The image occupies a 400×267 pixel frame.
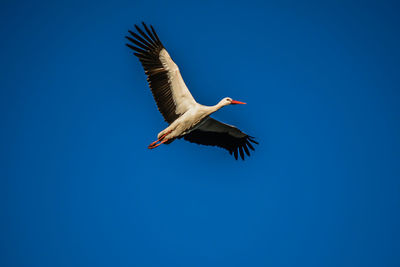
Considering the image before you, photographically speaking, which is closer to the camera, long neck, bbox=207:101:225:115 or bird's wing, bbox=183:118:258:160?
long neck, bbox=207:101:225:115

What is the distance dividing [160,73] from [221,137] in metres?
2.89

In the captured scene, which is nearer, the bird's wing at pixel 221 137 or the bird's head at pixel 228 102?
the bird's head at pixel 228 102

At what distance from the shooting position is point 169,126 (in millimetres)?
11953

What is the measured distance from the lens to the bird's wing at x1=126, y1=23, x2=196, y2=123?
1166 cm

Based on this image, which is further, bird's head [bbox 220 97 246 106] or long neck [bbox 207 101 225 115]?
bird's head [bbox 220 97 246 106]

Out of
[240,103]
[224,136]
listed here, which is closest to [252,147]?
[224,136]

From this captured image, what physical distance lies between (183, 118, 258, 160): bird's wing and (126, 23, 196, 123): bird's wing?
1162mm

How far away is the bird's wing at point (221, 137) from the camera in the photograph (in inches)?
515

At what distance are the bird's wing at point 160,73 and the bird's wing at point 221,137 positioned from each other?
1162 mm

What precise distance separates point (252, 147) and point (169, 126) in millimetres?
3049

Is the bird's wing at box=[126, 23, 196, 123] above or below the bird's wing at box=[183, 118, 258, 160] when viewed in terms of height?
above

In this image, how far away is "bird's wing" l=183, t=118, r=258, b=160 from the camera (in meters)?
13.1

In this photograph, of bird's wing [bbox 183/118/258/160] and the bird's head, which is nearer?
the bird's head

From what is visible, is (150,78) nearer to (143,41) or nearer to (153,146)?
(143,41)
